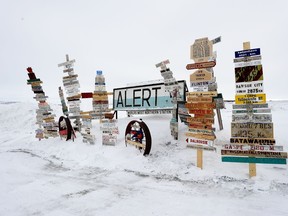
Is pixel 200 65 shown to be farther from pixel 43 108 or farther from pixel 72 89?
pixel 43 108

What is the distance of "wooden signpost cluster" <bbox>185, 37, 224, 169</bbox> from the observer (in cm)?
639

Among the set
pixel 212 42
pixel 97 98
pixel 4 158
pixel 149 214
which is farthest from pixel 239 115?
pixel 4 158

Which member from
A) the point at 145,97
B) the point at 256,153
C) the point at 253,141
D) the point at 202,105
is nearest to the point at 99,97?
the point at 145,97

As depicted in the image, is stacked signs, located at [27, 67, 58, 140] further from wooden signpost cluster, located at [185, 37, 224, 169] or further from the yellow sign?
the yellow sign

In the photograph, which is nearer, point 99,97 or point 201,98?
point 201,98

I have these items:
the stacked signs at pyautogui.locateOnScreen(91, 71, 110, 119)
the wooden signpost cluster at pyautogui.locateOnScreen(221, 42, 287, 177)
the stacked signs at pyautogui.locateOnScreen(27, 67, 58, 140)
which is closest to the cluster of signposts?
the wooden signpost cluster at pyautogui.locateOnScreen(221, 42, 287, 177)

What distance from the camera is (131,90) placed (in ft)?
36.3

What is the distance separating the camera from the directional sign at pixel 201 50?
6.59m

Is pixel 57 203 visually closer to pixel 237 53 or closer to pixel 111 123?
pixel 111 123

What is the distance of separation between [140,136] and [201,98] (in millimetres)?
2659

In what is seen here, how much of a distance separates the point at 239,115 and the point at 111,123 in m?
5.11

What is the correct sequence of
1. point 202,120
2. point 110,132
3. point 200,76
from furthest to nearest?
point 110,132 < point 200,76 < point 202,120

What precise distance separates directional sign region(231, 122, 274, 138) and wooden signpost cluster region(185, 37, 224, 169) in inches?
26.6

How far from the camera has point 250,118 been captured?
5.81m
